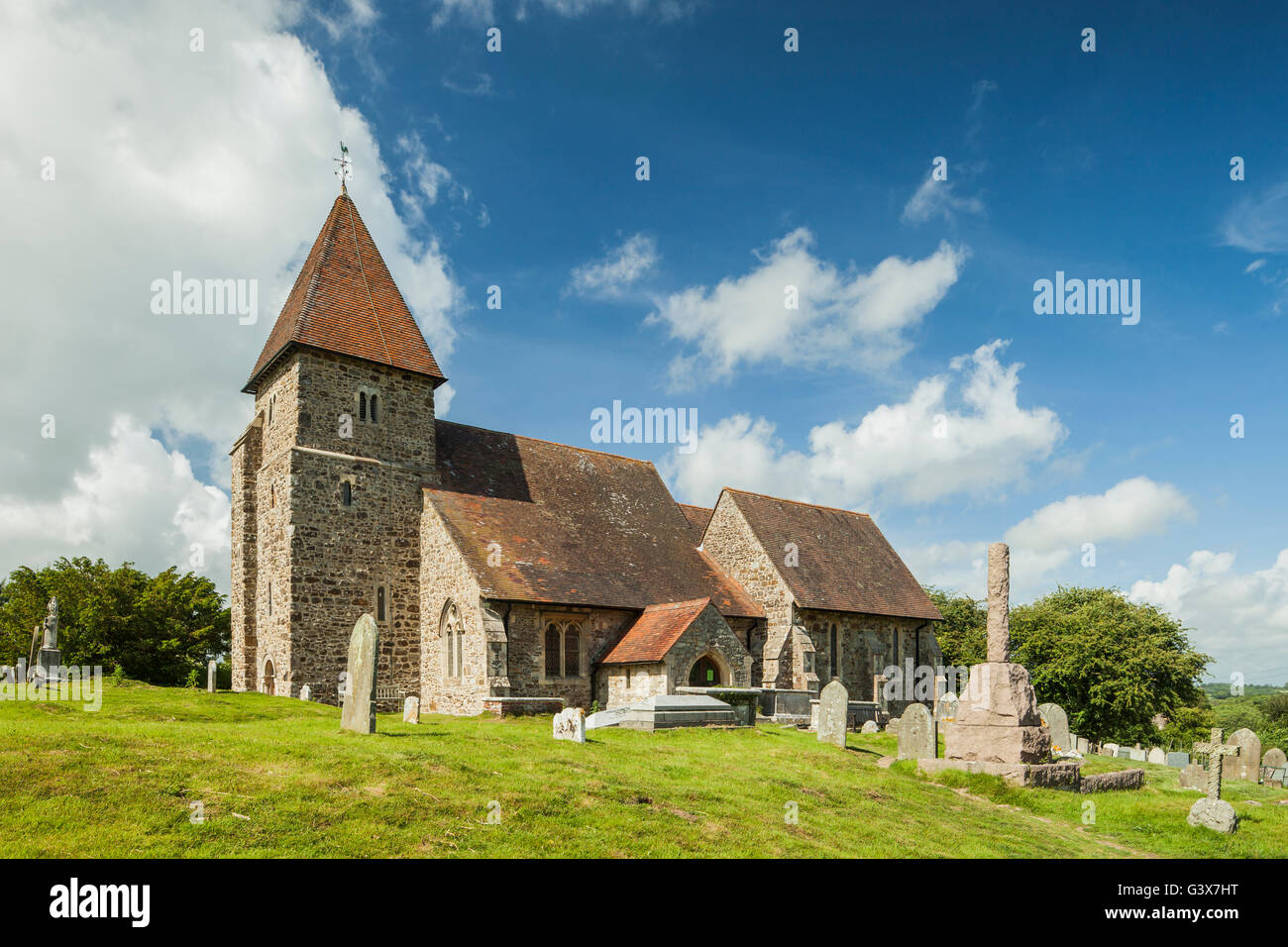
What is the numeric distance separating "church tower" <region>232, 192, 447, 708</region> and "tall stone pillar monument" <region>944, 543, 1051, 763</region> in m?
16.9

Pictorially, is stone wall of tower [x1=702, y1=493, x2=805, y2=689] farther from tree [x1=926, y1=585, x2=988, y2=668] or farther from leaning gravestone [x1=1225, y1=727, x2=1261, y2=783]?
tree [x1=926, y1=585, x2=988, y2=668]

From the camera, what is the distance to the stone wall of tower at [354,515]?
79.2 ft

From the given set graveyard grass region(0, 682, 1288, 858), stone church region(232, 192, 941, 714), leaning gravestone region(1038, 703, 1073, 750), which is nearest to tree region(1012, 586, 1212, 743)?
stone church region(232, 192, 941, 714)

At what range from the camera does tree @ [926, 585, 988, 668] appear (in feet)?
166

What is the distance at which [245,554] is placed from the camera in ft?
87.7

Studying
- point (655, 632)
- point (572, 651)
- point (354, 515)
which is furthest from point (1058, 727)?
point (354, 515)

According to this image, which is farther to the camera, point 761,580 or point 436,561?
point 761,580

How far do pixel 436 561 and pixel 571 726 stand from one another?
11.2 m

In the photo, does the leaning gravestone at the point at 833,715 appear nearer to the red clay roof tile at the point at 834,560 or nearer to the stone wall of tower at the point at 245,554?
the red clay roof tile at the point at 834,560

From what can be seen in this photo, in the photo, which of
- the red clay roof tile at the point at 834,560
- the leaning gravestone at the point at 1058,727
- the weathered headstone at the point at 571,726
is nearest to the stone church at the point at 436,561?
the red clay roof tile at the point at 834,560

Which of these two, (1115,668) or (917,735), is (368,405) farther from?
(1115,668)
